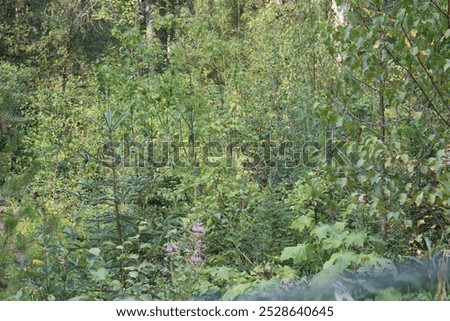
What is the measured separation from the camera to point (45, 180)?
29.5ft

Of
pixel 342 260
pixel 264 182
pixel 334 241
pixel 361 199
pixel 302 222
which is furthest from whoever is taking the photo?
pixel 264 182

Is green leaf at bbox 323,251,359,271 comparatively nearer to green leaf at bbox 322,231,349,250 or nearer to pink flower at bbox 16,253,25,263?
green leaf at bbox 322,231,349,250

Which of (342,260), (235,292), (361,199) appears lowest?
(235,292)

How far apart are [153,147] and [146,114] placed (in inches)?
13.3

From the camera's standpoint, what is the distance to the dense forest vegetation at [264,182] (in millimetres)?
3850

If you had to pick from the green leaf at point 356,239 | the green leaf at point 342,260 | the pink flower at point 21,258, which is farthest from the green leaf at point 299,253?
the pink flower at point 21,258

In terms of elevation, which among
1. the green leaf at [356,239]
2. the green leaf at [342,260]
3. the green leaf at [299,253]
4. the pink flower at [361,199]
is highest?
the pink flower at [361,199]

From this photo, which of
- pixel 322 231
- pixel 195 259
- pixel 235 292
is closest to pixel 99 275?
pixel 195 259

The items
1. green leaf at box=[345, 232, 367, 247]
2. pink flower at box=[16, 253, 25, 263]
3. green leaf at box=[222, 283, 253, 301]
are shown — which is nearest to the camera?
green leaf at box=[222, 283, 253, 301]

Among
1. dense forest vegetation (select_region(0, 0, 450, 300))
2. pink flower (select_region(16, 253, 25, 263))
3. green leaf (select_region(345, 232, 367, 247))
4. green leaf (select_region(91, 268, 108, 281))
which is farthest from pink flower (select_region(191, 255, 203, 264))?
pink flower (select_region(16, 253, 25, 263))

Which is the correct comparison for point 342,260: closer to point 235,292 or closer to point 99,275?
point 235,292

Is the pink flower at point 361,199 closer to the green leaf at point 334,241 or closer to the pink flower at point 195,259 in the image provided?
the green leaf at point 334,241

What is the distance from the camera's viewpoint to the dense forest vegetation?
385 cm

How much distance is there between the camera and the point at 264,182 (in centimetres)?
688
